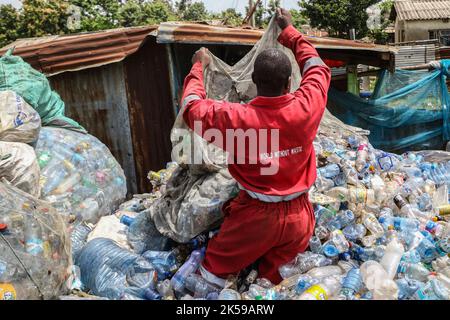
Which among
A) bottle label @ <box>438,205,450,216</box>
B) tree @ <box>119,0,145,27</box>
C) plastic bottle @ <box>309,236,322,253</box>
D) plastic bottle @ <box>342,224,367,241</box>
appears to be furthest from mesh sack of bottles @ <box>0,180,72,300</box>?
tree @ <box>119,0,145,27</box>

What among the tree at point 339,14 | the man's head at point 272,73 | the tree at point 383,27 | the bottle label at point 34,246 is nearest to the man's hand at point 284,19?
the man's head at point 272,73

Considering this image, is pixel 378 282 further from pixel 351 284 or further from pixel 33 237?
pixel 33 237

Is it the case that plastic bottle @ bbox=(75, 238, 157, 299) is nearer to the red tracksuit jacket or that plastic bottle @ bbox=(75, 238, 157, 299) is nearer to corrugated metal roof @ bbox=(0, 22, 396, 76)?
the red tracksuit jacket

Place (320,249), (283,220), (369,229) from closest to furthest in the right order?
(283,220), (320,249), (369,229)

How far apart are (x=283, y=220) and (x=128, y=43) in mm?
3395

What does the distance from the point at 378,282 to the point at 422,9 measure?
2488cm

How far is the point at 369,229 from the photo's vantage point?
3.48m

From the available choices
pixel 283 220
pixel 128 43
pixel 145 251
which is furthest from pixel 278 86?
pixel 128 43

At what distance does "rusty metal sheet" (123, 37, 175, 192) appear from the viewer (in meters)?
5.48

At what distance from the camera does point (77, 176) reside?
4.25 metres

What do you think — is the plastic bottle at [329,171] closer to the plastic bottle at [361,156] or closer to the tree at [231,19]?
the plastic bottle at [361,156]

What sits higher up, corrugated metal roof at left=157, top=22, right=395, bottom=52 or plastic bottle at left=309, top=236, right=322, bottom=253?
corrugated metal roof at left=157, top=22, right=395, bottom=52

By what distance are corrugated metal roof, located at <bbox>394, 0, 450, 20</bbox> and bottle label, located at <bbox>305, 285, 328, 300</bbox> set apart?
77.6 feet
